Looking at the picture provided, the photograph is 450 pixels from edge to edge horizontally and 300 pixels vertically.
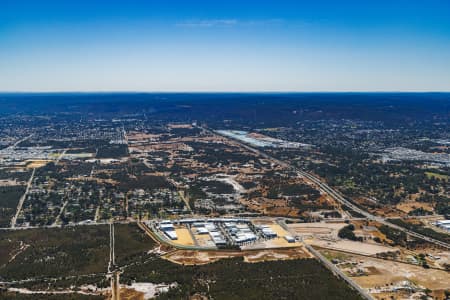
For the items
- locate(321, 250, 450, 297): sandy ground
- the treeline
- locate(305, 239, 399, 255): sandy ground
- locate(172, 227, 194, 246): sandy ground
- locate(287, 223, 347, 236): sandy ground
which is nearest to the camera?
the treeline

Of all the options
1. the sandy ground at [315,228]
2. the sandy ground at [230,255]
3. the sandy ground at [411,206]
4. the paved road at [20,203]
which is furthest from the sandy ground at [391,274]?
the paved road at [20,203]

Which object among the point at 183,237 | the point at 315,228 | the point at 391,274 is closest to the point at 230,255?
the point at 183,237

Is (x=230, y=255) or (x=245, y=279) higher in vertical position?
(x=230, y=255)

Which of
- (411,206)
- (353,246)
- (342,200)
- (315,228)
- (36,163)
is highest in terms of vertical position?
(36,163)

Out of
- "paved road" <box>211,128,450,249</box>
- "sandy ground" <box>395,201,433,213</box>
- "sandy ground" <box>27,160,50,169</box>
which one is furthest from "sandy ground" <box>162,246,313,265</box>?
"sandy ground" <box>27,160,50,169</box>

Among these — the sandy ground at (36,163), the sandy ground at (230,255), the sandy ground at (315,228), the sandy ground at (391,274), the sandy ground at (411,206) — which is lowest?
the sandy ground at (391,274)

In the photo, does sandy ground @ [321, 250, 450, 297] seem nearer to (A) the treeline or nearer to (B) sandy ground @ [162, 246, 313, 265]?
(A) the treeline

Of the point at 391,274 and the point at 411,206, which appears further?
the point at 411,206

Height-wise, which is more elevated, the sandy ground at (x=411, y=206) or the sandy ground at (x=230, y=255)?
the sandy ground at (x=411, y=206)

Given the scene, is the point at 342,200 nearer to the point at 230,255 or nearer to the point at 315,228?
the point at 315,228

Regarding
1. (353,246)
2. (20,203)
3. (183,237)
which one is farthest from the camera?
(20,203)

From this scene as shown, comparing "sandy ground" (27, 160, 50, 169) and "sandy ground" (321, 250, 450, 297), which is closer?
"sandy ground" (321, 250, 450, 297)

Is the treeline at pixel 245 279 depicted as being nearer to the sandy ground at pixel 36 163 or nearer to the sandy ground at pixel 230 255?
the sandy ground at pixel 230 255
